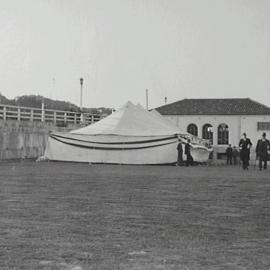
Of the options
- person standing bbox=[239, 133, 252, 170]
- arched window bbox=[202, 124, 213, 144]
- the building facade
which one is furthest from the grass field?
arched window bbox=[202, 124, 213, 144]

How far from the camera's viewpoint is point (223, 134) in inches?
3059

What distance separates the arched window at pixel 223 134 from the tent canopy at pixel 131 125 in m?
45.8

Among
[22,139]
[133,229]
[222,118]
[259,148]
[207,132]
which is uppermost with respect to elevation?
[222,118]

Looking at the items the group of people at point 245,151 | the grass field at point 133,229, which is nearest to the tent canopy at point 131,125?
the group of people at point 245,151

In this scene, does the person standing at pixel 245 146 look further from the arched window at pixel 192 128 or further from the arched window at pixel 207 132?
the arched window at pixel 192 128

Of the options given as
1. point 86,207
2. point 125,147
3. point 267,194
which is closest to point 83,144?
point 125,147

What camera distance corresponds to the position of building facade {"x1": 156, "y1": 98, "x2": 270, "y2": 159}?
2982 inches

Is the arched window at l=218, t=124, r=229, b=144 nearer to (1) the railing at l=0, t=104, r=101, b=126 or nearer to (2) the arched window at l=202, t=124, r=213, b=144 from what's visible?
(2) the arched window at l=202, t=124, r=213, b=144

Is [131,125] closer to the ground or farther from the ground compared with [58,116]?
closer to the ground

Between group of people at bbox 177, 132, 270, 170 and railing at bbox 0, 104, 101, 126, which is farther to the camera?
railing at bbox 0, 104, 101, 126

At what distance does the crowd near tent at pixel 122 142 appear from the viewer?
30344mm

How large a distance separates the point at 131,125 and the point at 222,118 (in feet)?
154

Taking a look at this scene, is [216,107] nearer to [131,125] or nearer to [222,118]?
[222,118]

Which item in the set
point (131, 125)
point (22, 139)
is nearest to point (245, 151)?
point (131, 125)
